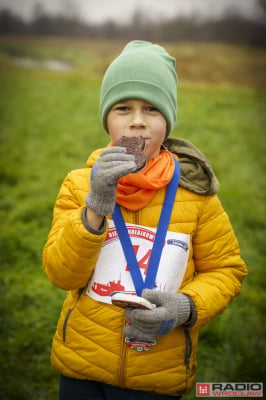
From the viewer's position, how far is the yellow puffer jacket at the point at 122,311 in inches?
70.2

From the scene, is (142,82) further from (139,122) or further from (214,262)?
(214,262)

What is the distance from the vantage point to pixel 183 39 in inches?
375

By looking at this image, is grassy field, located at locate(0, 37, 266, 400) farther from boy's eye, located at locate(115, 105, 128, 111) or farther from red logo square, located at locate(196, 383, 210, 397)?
boy's eye, located at locate(115, 105, 128, 111)

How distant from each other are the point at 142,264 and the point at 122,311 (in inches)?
8.4

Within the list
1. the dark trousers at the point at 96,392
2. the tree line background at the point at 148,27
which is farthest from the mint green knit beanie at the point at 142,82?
the tree line background at the point at 148,27

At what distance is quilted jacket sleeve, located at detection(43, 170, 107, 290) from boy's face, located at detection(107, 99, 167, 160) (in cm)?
27

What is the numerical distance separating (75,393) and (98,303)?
445mm

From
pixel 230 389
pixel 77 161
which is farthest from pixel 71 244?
pixel 77 161

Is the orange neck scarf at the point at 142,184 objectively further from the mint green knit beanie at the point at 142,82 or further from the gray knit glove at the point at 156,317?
the gray knit glove at the point at 156,317

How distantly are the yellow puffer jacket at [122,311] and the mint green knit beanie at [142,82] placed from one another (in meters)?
0.31

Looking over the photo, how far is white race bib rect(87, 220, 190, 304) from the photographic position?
1775mm

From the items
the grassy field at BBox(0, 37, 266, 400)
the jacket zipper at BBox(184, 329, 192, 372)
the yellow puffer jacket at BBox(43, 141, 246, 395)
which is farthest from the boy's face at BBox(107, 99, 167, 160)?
the grassy field at BBox(0, 37, 266, 400)

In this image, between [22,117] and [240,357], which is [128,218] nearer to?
[240,357]

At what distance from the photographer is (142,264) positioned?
1.78 meters
